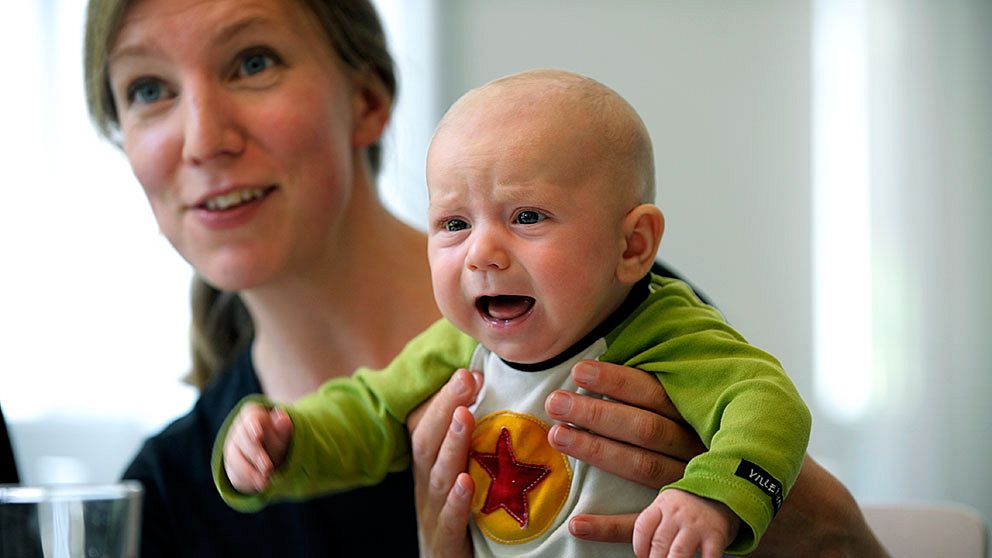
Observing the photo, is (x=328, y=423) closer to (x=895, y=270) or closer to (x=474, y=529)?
(x=474, y=529)

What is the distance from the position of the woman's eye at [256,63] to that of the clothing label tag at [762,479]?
0.91 m

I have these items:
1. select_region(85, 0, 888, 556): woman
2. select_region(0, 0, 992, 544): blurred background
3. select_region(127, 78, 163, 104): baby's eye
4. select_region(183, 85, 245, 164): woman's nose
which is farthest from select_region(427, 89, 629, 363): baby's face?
select_region(0, 0, 992, 544): blurred background

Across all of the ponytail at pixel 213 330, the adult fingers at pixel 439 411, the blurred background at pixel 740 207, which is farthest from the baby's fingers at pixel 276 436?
the blurred background at pixel 740 207

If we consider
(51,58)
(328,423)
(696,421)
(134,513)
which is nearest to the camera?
(134,513)

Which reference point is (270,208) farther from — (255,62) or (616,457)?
(616,457)

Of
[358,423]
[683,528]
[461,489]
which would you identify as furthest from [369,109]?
[683,528]

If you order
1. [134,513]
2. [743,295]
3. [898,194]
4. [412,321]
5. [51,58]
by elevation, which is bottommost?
[743,295]

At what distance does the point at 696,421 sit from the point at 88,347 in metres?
3.10

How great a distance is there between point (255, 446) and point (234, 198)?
1.70ft

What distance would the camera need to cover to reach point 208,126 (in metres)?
1.42

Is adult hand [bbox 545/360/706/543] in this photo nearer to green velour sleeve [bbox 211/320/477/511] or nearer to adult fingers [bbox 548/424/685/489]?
adult fingers [bbox 548/424/685/489]

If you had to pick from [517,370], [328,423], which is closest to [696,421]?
[517,370]

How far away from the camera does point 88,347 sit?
371 centimetres

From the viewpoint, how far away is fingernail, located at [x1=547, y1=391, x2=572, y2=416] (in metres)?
1.02
